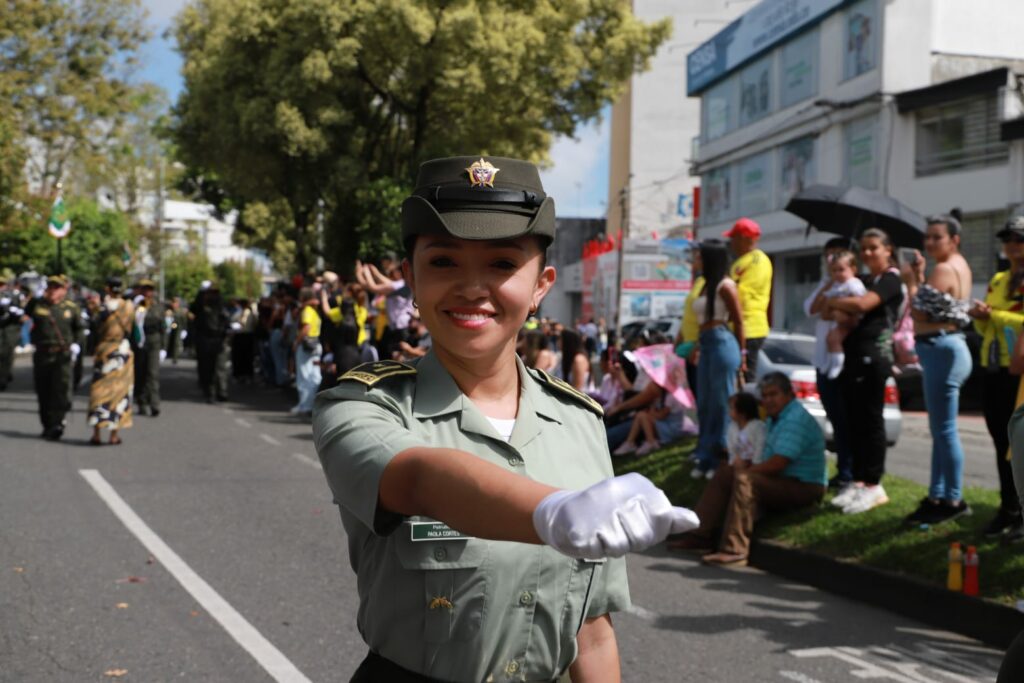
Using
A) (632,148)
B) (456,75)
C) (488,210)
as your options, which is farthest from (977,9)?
(488,210)

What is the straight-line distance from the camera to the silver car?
43.3ft

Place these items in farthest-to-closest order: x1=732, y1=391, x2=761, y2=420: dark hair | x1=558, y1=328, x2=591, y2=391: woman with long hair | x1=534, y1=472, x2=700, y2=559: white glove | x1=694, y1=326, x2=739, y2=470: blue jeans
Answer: x1=558, y1=328, x2=591, y2=391: woman with long hair → x1=694, y1=326, x2=739, y2=470: blue jeans → x1=732, y1=391, x2=761, y2=420: dark hair → x1=534, y1=472, x2=700, y2=559: white glove

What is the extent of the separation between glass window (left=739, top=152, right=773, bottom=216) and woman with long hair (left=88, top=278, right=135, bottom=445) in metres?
28.3

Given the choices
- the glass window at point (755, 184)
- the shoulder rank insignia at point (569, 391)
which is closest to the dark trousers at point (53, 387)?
the shoulder rank insignia at point (569, 391)

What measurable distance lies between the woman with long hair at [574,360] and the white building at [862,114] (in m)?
16.2

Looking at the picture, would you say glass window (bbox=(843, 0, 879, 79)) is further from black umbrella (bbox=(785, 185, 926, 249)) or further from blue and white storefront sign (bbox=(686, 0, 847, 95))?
black umbrella (bbox=(785, 185, 926, 249))

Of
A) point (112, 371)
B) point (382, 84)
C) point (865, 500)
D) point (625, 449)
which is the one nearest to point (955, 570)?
point (865, 500)

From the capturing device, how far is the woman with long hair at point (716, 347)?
955 cm

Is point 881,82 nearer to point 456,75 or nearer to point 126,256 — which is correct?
point 456,75

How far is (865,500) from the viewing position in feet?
27.5

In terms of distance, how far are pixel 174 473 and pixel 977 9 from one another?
2886cm

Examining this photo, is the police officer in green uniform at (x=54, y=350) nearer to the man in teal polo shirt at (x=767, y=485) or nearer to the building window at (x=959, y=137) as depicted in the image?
the man in teal polo shirt at (x=767, y=485)

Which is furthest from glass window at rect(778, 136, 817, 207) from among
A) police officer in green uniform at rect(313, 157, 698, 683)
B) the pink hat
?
police officer in green uniform at rect(313, 157, 698, 683)

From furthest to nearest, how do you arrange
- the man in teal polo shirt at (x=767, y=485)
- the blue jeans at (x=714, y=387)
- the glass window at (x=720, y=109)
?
the glass window at (x=720, y=109)
the blue jeans at (x=714, y=387)
the man in teal polo shirt at (x=767, y=485)
